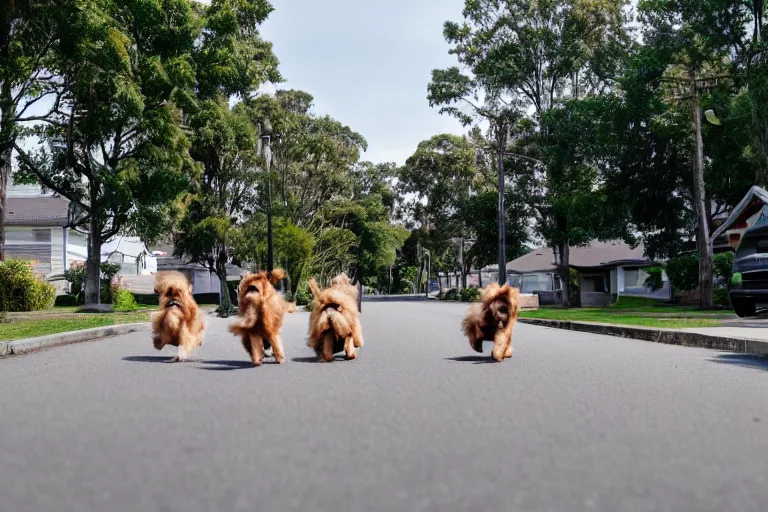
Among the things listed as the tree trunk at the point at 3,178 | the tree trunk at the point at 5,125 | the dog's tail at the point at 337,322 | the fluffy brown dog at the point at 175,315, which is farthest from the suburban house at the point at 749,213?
the tree trunk at the point at 3,178

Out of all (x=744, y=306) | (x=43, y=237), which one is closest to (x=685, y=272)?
(x=744, y=306)

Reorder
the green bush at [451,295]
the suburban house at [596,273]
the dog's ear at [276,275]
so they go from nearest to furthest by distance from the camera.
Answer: the dog's ear at [276,275]
the suburban house at [596,273]
the green bush at [451,295]

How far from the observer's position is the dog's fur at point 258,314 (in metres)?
9.84

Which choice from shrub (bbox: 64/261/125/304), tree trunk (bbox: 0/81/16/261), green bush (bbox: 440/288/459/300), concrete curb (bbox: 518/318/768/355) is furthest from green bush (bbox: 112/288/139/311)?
green bush (bbox: 440/288/459/300)

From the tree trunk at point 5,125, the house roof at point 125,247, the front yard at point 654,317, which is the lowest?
the front yard at point 654,317

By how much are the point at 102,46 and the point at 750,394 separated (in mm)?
22788

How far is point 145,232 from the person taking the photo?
29922 millimetres

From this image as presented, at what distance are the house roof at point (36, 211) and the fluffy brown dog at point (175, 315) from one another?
37715 millimetres

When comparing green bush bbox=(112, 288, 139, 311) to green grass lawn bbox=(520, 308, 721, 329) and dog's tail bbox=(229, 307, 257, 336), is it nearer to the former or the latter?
green grass lawn bbox=(520, 308, 721, 329)

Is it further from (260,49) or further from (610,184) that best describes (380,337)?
(260,49)

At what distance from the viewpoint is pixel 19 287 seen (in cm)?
2886

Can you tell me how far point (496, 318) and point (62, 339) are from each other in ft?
28.7

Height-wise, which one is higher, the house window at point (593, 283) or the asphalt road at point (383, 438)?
the house window at point (593, 283)

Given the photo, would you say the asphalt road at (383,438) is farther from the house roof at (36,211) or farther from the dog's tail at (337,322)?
the house roof at (36,211)
